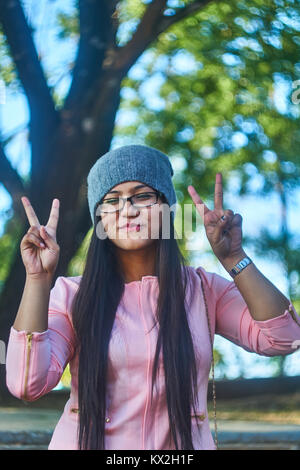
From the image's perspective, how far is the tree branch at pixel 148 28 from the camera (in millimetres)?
5461

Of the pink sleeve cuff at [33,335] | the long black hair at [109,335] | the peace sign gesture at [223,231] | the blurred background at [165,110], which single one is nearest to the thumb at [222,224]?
the peace sign gesture at [223,231]

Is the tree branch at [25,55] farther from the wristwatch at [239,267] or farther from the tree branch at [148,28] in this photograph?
the wristwatch at [239,267]

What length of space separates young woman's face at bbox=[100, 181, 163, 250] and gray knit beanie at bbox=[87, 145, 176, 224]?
0.30 ft

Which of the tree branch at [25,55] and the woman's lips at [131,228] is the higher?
the woman's lips at [131,228]

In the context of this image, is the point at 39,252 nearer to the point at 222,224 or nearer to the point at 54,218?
the point at 54,218

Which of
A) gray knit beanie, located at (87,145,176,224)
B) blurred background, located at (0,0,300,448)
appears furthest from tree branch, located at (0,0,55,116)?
gray knit beanie, located at (87,145,176,224)

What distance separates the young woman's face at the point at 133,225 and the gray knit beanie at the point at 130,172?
0.30ft

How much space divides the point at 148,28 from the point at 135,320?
157 inches

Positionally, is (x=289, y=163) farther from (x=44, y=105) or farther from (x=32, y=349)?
(x=32, y=349)

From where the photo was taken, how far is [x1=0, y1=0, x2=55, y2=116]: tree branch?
5309 mm

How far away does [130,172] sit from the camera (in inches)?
85.1

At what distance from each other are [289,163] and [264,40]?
7.20 feet

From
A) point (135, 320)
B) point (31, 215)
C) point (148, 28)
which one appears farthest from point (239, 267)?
point (148, 28)

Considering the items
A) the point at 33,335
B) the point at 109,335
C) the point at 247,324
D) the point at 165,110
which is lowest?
the point at 165,110
